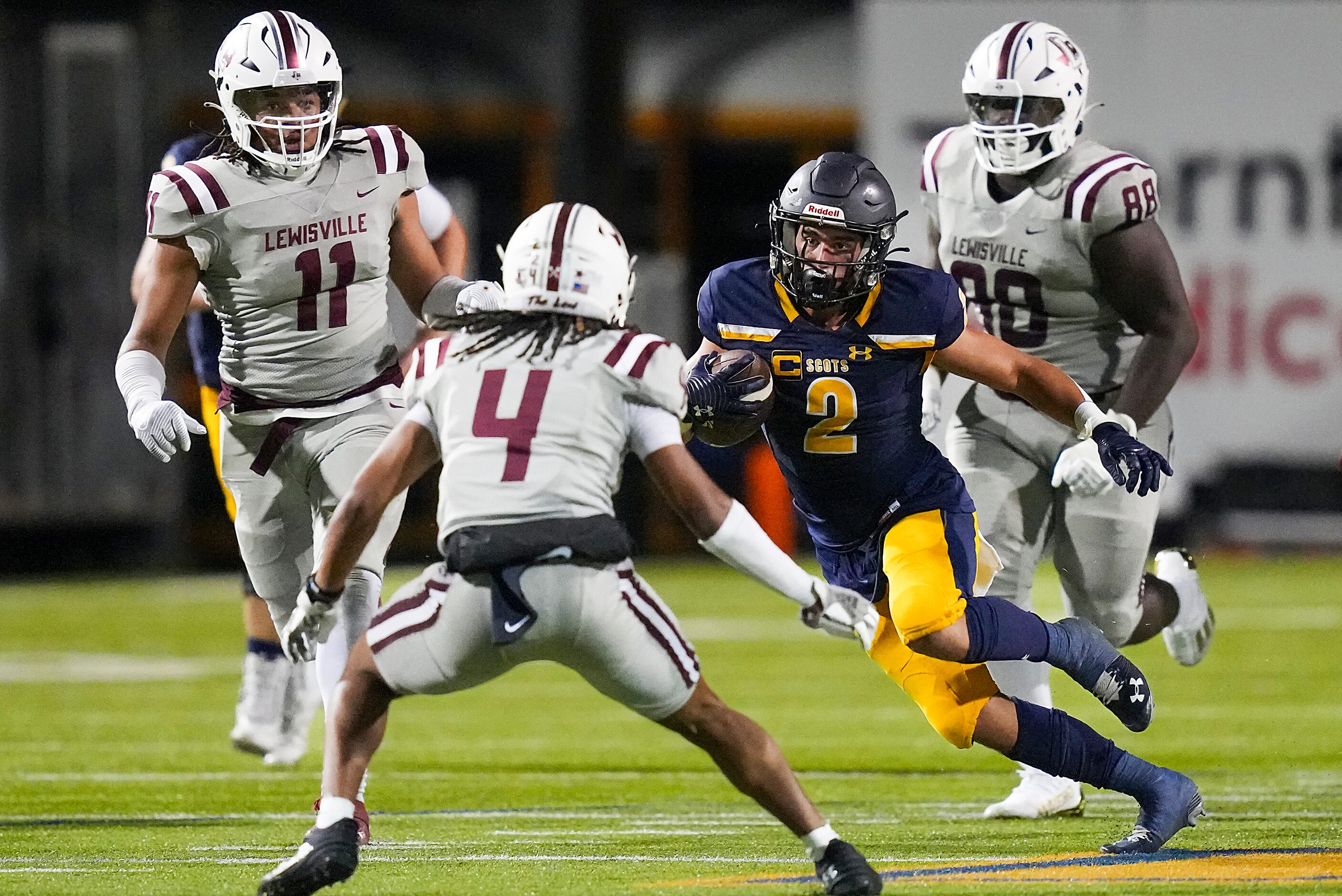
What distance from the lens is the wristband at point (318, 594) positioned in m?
3.91

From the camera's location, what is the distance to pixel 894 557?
4531 millimetres

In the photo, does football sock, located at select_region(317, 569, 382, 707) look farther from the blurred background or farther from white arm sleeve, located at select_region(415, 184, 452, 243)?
the blurred background

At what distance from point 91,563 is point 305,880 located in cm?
1104

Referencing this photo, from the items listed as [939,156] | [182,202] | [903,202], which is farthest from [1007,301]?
[903,202]

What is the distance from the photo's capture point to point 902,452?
4633mm

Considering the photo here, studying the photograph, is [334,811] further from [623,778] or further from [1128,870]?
[623,778]

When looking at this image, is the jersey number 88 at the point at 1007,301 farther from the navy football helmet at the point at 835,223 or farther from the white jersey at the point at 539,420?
the white jersey at the point at 539,420

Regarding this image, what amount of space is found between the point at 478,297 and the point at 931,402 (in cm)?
124

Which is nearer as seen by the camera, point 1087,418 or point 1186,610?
point 1087,418

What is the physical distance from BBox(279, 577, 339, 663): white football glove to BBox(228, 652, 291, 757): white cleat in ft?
6.76

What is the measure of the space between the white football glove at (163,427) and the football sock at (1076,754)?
185 cm

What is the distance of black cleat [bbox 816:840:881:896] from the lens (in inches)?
148

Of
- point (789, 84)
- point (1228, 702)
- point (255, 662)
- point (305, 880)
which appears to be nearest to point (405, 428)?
point (305, 880)

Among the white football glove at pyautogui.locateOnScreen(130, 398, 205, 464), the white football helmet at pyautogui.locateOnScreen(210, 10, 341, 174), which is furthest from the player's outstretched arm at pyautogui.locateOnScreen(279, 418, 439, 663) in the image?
the white football helmet at pyautogui.locateOnScreen(210, 10, 341, 174)
